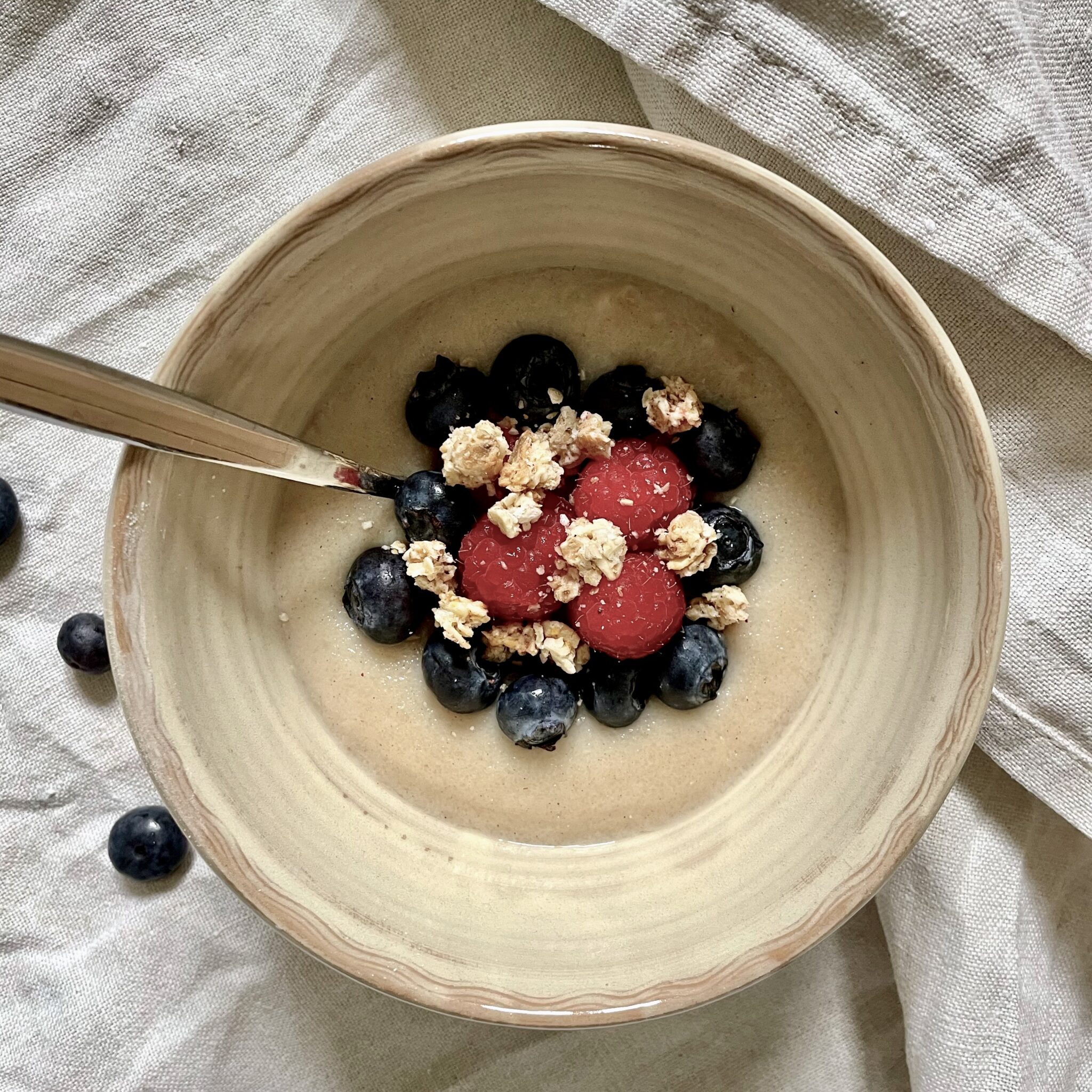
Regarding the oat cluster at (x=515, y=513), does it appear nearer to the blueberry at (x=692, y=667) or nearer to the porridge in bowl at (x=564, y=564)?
the porridge in bowl at (x=564, y=564)

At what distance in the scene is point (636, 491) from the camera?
1070 mm

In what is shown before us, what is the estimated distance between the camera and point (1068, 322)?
1.09 meters

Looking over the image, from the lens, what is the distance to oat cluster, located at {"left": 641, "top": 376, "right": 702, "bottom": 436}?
108 centimetres

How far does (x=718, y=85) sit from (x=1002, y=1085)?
1.23 metres

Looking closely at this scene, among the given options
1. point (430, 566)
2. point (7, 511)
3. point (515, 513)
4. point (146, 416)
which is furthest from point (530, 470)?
point (7, 511)

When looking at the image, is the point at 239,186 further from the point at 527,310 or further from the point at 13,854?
the point at 13,854

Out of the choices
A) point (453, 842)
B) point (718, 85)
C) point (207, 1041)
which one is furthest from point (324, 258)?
point (207, 1041)

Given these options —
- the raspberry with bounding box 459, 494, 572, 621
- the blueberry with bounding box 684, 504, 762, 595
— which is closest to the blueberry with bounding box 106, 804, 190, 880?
the raspberry with bounding box 459, 494, 572, 621

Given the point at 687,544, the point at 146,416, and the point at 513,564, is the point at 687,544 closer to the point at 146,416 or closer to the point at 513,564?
the point at 513,564

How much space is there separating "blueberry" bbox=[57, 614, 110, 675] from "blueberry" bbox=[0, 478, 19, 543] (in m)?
0.14

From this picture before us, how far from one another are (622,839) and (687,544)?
35cm

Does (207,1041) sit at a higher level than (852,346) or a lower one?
lower

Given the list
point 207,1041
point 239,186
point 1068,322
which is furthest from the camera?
point 207,1041

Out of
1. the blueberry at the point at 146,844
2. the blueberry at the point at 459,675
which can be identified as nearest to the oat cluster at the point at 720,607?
the blueberry at the point at 459,675
